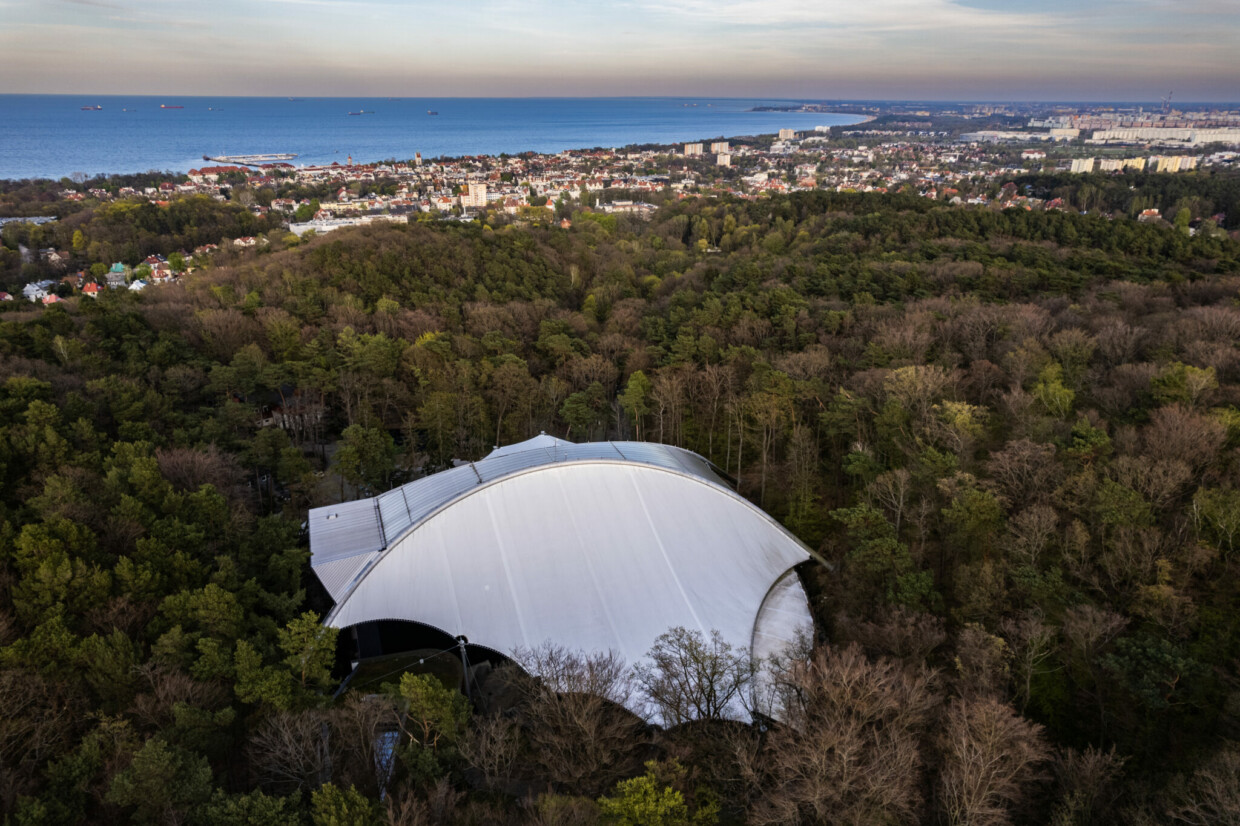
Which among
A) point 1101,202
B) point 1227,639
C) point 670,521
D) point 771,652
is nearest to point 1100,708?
point 1227,639

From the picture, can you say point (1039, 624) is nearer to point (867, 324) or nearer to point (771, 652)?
point (771, 652)

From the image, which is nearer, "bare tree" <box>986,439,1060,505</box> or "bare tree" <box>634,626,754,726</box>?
"bare tree" <box>634,626,754,726</box>

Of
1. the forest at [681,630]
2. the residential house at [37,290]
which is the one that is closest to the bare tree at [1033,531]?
the forest at [681,630]

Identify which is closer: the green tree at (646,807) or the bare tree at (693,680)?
the green tree at (646,807)

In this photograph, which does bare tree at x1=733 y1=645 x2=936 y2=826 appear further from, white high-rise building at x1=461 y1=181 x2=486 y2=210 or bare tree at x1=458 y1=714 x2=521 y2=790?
white high-rise building at x1=461 y1=181 x2=486 y2=210

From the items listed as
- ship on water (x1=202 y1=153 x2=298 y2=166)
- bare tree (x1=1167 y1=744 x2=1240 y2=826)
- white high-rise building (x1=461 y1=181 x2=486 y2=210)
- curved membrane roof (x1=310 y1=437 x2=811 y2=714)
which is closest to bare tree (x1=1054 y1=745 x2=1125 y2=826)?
bare tree (x1=1167 y1=744 x2=1240 y2=826)

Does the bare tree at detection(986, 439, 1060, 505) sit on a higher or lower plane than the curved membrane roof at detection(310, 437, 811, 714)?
higher

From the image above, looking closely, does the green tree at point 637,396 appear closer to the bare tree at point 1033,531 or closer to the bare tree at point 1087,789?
the bare tree at point 1033,531

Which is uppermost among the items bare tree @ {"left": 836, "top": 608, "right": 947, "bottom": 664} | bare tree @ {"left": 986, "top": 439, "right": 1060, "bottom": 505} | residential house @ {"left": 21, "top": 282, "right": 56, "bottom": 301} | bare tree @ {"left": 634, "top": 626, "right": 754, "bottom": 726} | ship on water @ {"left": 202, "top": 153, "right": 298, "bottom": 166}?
ship on water @ {"left": 202, "top": 153, "right": 298, "bottom": 166}
